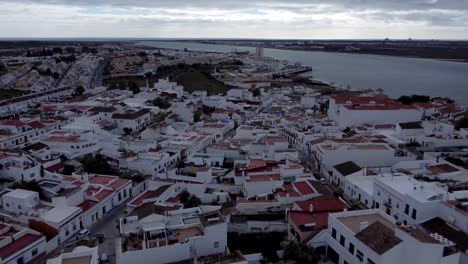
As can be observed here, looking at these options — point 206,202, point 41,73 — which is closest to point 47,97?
point 41,73

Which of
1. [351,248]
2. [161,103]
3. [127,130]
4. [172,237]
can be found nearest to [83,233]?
[172,237]

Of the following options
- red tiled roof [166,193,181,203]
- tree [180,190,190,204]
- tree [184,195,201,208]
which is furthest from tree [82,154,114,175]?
tree [184,195,201,208]

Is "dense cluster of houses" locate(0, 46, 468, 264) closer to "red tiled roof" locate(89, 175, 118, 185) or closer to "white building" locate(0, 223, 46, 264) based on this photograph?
"white building" locate(0, 223, 46, 264)

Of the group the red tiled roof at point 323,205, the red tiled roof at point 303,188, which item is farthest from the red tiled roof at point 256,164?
the red tiled roof at point 323,205

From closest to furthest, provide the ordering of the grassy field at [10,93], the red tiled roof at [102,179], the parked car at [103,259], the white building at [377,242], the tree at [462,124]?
1. the white building at [377,242]
2. the parked car at [103,259]
3. the red tiled roof at [102,179]
4. the tree at [462,124]
5. the grassy field at [10,93]

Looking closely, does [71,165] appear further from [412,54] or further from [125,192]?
[412,54]

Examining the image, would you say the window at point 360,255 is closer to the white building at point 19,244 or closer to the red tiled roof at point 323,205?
the red tiled roof at point 323,205

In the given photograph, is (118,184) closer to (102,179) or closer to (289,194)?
(102,179)
